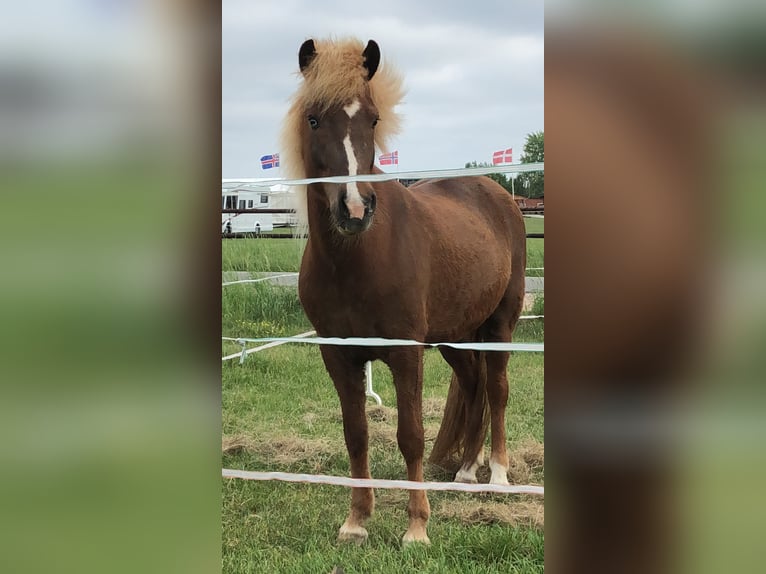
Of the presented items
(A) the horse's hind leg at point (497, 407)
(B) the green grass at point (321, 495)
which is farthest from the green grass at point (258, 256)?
(A) the horse's hind leg at point (497, 407)

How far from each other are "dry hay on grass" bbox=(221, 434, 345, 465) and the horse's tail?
1.77 feet

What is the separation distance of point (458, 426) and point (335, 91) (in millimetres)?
1751

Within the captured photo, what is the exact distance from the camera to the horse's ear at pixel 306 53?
197 cm

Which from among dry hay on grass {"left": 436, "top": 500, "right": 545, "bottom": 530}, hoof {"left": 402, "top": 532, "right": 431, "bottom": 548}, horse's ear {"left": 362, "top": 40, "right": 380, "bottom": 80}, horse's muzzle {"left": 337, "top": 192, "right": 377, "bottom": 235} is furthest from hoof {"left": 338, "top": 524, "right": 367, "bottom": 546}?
horse's ear {"left": 362, "top": 40, "right": 380, "bottom": 80}

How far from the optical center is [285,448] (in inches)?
128

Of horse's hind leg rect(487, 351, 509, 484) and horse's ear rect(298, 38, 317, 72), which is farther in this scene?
horse's hind leg rect(487, 351, 509, 484)

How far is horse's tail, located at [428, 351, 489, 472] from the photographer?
291 cm

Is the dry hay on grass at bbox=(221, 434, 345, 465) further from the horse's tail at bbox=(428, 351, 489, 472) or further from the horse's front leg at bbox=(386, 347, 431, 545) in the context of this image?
the horse's front leg at bbox=(386, 347, 431, 545)

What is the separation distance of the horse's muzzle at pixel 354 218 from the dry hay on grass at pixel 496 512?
52.2 inches
